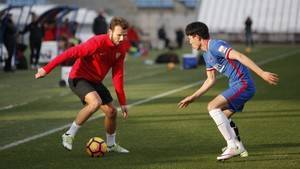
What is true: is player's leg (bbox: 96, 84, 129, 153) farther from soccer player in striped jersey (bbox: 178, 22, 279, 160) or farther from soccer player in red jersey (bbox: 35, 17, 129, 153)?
soccer player in striped jersey (bbox: 178, 22, 279, 160)

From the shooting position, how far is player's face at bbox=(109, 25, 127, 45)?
1136 centimetres

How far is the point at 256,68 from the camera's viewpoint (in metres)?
10.2

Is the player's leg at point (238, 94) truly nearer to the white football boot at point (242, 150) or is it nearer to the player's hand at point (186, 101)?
the white football boot at point (242, 150)

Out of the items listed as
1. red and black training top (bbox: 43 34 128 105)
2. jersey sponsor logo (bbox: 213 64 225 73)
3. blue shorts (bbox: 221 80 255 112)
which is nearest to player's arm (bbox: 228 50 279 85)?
jersey sponsor logo (bbox: 213 64 225 73)

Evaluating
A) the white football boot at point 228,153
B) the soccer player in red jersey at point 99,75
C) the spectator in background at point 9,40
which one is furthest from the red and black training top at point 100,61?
the spectator in background at point 9,40

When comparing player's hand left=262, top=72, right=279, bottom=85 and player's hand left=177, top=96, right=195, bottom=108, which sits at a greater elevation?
player's hand left=262, top=72, right=279, bottom=85

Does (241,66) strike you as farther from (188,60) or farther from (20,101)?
(188,60)

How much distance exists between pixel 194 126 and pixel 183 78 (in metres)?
12.7

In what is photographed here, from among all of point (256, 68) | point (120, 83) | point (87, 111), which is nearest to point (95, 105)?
point (87, 111)

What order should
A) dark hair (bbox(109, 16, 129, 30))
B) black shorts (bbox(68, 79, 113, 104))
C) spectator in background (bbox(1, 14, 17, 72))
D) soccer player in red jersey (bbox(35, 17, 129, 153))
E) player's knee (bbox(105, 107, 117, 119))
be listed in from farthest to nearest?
spectator in background (bbox(1, 14, 17, 72)) → player's knee (bbox(105, 107, 117, 119)) → black shorts (bbox(68, 79, 113, 104)) → soccer player in red jersey (bbox(35, 17, 129, 153)) → dark hair (bbox(109, 16, 129, 30))

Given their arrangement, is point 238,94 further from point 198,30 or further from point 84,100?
point 84,100

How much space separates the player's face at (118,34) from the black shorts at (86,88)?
2.40 ft

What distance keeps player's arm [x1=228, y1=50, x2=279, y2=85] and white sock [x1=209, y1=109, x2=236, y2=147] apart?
2.61ft

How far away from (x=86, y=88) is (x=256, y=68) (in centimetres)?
259
